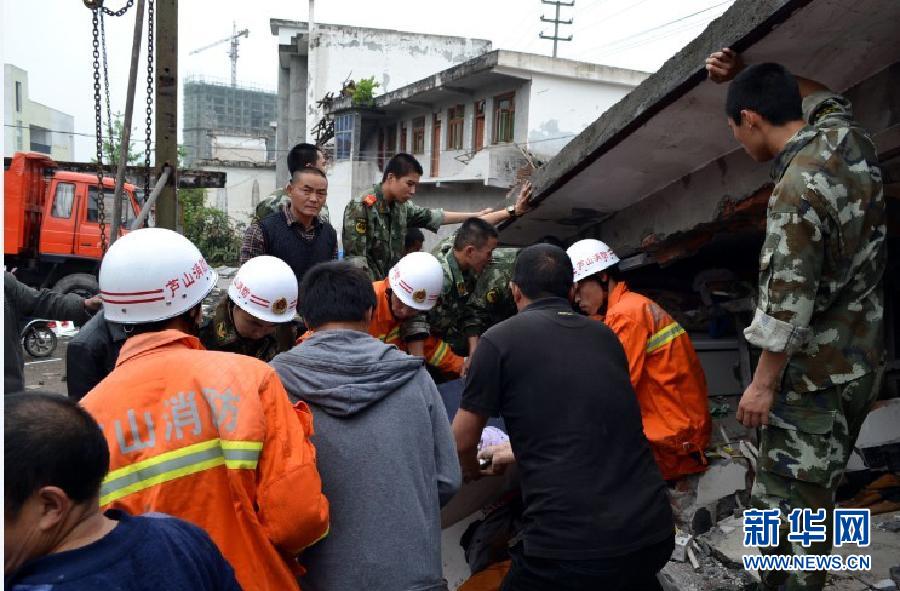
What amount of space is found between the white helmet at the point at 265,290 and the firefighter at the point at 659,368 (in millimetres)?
1487

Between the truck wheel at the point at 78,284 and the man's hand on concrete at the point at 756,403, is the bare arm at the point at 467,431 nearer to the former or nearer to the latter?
the man's hand on concrete at the point at 756,403

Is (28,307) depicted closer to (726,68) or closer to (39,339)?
(726,68)

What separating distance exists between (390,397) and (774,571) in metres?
1.64

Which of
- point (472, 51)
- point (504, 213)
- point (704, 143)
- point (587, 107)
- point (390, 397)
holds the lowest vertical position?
point (390, 397)

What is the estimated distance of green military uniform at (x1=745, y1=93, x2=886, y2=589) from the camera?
103 inches

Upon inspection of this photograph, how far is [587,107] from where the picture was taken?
19.0 metres

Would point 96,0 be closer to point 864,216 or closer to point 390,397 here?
point 390,397

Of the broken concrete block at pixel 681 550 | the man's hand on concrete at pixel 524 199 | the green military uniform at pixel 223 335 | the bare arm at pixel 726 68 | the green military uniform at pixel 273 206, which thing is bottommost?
the broken concrete block at pixel 681 550

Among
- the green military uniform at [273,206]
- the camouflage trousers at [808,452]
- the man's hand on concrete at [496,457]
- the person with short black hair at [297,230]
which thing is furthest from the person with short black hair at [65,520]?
the green military uniform at [273,206]

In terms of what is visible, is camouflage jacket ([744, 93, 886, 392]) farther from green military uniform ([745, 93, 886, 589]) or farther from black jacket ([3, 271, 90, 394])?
black jacket ([3, 271, 90, 394])

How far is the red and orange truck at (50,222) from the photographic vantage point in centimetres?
1322

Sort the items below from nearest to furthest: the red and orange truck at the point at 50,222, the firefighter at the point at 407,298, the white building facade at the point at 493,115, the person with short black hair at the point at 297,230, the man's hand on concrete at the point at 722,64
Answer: the man's hand on concrete at the point at 722,64, the firefighter at the point at 407,298, the person with short black hair at the point at 297,230, the red and orange truck at the point at 50,222, the white building facade at the point at 493,115

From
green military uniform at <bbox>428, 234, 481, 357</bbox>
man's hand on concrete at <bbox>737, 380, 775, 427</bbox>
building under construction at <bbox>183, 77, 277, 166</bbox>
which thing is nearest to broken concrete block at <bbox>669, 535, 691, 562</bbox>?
man's hand on concrete at <bbox>737, 380, 775, 427</bbox>

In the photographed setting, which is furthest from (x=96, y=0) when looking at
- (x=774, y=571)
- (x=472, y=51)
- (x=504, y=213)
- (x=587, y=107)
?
(x=472, y=51)
